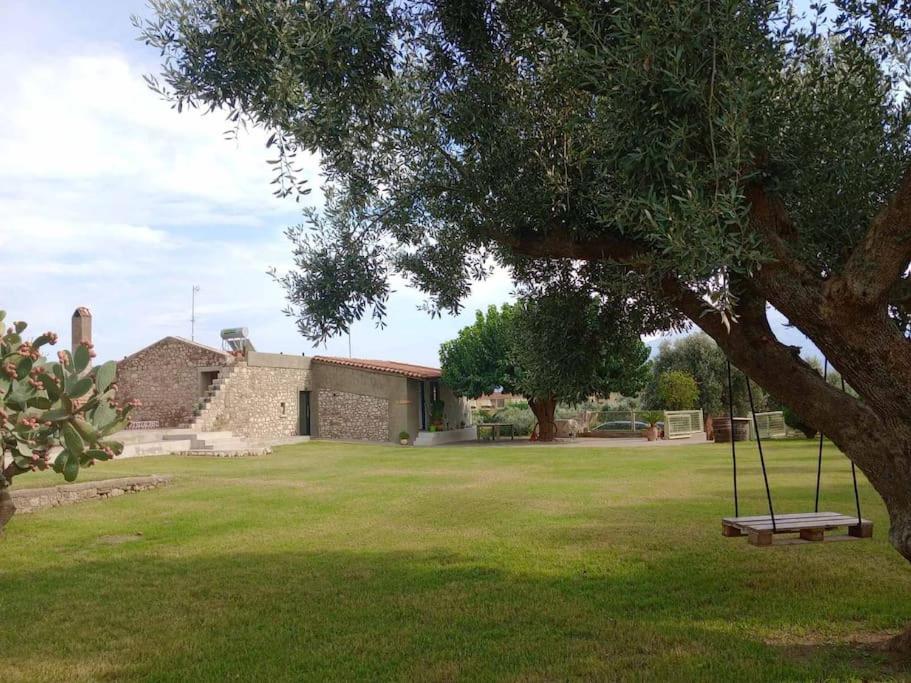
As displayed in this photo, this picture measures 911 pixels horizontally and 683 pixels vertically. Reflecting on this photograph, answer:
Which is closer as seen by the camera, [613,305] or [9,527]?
[613,305]

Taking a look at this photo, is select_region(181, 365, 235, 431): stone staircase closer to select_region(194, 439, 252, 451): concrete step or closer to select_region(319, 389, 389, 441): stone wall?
select_region(194, 439, 252, 451): concrete step

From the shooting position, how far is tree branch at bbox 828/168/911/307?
17.4ft

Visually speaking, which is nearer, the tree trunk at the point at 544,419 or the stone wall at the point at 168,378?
the stone wall at the point at 168,378

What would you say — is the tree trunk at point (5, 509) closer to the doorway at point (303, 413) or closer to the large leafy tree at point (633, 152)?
the large leafy tree at point (633, 152)

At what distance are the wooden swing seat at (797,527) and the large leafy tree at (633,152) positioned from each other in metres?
1.59

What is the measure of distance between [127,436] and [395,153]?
25.0 meters

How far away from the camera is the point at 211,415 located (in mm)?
33344

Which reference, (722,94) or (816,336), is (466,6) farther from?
(816,336)

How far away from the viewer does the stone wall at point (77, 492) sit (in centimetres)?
1462

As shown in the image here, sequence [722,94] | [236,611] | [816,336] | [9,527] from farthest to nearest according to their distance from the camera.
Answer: [9,527]
[236,611]
[816,336]
[722,94]

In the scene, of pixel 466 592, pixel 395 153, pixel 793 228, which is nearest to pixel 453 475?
pixel 466 592

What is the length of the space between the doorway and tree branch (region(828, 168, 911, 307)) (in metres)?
34.4

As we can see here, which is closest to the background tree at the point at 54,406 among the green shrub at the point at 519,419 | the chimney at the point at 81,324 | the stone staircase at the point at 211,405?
the chimney at the point at 81,324

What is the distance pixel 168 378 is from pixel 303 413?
6.49 m
